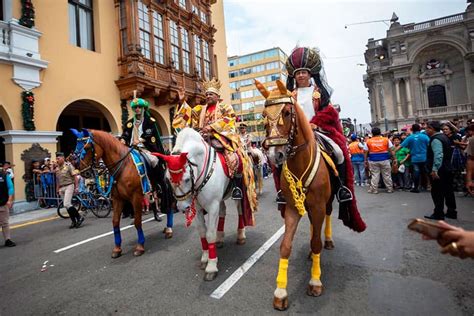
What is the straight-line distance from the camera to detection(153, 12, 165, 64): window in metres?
13.2

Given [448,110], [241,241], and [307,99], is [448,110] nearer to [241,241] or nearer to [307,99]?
[307,99]

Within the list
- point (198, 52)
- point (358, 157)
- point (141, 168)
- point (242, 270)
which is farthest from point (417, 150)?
point (198, 52)

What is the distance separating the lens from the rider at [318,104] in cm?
340

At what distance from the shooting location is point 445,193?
539cm

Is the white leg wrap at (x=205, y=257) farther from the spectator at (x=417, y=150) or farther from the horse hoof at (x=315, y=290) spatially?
the spectator at (x=417, y=150)

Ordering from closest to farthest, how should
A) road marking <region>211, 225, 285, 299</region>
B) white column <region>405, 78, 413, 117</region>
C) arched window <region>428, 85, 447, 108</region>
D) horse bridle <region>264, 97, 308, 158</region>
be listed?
horse bridle <region>264, 97, 308, 158</region> < road marking <region>211, 225, 285, 299</region> < arched window <region>428, 85, 447, 108</region> < white column <region>405, 78, 413, 117</region>

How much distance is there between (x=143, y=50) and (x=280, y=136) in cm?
1227

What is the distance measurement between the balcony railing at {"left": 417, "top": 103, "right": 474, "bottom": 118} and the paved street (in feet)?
120

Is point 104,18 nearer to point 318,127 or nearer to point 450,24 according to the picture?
point 318,127

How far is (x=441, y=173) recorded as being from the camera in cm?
536

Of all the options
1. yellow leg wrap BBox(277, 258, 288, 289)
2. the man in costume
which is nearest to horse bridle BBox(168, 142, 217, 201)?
yellow leg wrap BBox(277, 258, 288, 289)

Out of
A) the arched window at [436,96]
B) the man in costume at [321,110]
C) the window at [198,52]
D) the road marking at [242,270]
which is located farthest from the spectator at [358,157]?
the arched window at [436,96]

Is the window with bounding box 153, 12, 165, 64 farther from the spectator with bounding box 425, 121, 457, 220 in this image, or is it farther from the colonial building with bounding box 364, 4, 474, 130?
the colonial building with bounding box 364, 4, 474, 130

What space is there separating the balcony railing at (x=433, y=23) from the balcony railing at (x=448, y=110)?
35.7ft
